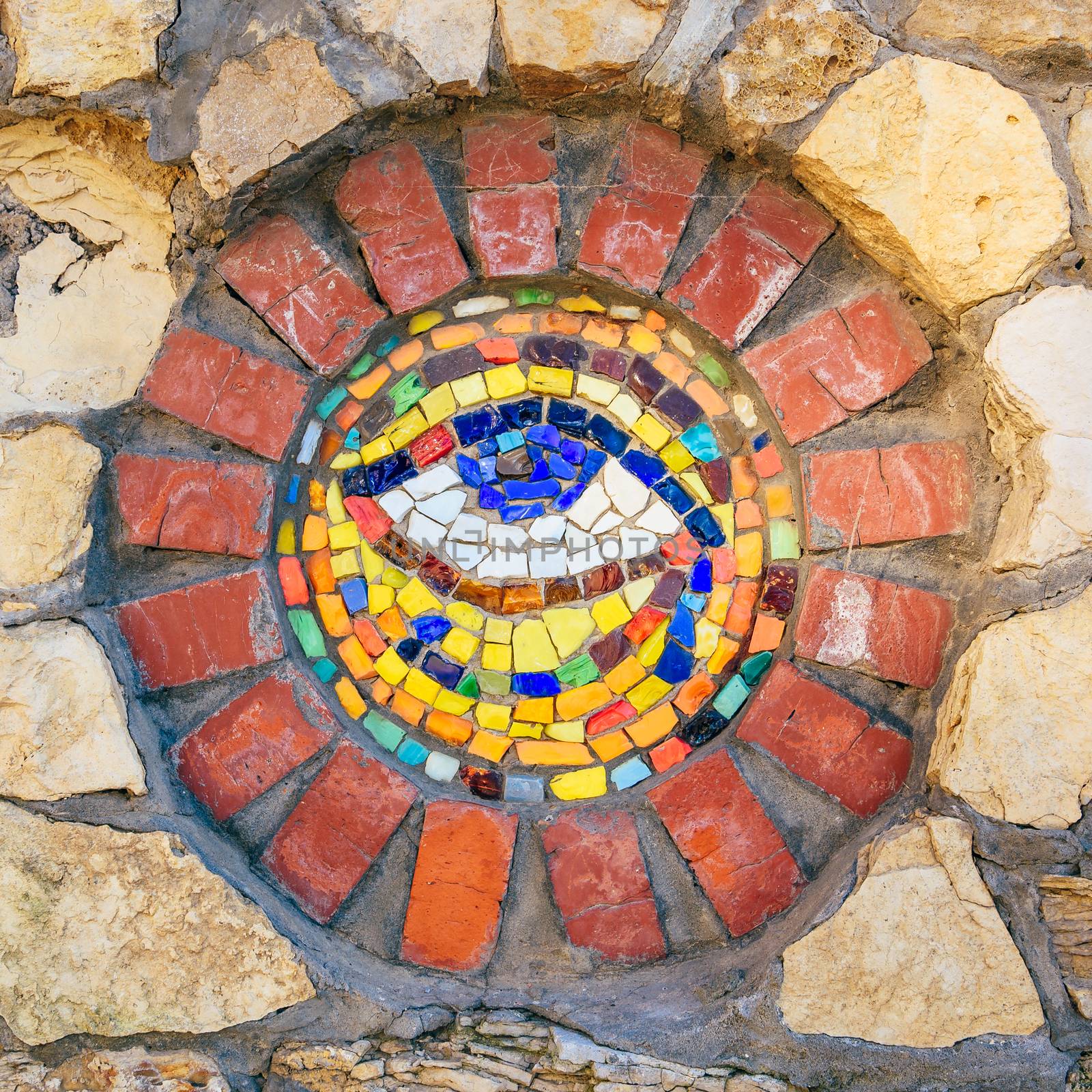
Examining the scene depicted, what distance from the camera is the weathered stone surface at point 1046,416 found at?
66.1 inches

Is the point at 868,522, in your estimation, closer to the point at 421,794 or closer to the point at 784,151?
the point at 784,151

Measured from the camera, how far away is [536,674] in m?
1.93

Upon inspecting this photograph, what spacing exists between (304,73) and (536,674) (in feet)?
3.65

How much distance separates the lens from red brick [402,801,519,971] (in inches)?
74.0

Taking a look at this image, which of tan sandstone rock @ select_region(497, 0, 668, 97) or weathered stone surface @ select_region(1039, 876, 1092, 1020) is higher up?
tan sandstone rock @ select_region(497, 0, 668, 97)

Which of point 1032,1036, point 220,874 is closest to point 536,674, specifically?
point 220,874

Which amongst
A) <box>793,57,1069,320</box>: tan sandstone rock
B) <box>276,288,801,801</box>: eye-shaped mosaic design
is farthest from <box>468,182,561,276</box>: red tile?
<box>793,57,1069,320</box>: tan sandstone rock

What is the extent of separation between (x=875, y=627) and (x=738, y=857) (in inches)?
18.5

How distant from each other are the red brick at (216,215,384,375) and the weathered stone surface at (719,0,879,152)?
0.74 meters

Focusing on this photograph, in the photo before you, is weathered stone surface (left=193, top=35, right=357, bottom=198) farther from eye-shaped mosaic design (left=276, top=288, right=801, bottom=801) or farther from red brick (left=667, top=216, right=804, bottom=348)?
red brick (left=667, top=216, right=804, bottom=348)

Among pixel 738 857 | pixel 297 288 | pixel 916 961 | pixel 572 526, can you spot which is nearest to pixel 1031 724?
pixel 916 961

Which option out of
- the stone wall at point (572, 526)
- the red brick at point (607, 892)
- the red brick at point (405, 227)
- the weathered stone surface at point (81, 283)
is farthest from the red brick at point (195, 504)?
the red brick at point (607, 892)

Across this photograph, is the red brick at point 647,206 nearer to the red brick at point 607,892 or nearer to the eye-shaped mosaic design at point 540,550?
the eye-shaped mosaic design at point 540,550

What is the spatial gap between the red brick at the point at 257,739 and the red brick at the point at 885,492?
95cm
